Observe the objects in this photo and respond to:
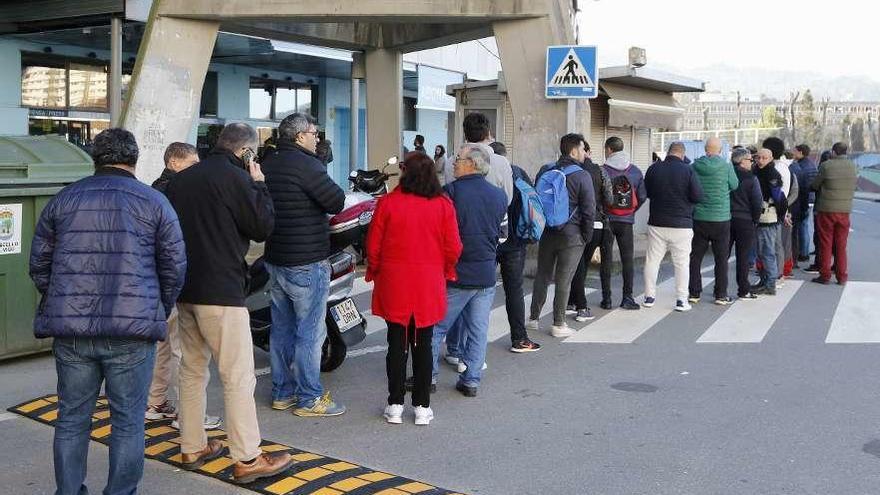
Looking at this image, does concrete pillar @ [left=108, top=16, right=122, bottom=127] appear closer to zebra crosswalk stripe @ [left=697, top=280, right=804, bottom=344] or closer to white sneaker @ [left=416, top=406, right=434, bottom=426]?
white sneaker @ [left=416, top=406, right=434, bottom=426]

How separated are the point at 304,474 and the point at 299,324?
1.28m

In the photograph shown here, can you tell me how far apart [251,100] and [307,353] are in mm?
16836

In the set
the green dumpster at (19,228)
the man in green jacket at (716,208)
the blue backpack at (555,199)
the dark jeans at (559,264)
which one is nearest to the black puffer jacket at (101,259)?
the green dumpster at (19,228)

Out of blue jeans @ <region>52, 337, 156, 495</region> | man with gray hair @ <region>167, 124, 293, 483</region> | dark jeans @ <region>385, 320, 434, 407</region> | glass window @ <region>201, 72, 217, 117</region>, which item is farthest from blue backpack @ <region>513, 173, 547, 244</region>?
glass window @ <region>201, 72, 217, 117</region>

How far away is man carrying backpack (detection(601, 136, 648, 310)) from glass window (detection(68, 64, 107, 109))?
1124cm

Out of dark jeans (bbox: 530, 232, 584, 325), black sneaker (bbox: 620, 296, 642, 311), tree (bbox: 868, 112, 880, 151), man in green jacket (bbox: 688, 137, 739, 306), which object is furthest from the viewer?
tree (bbox: 868, 112, 880, 151)

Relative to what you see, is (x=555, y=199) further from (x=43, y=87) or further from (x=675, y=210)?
(x=43, y=87)

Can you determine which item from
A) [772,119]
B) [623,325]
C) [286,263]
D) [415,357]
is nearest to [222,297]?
[286,263]

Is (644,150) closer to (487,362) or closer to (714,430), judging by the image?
(487,362)

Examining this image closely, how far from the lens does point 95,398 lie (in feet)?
14.4

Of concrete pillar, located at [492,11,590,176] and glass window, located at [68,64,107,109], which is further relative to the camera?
glass window, located at [68,64,107,109]

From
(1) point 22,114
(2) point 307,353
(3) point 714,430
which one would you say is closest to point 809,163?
(3) point 714,430

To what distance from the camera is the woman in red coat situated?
19.7ft

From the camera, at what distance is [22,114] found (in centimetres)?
1598
